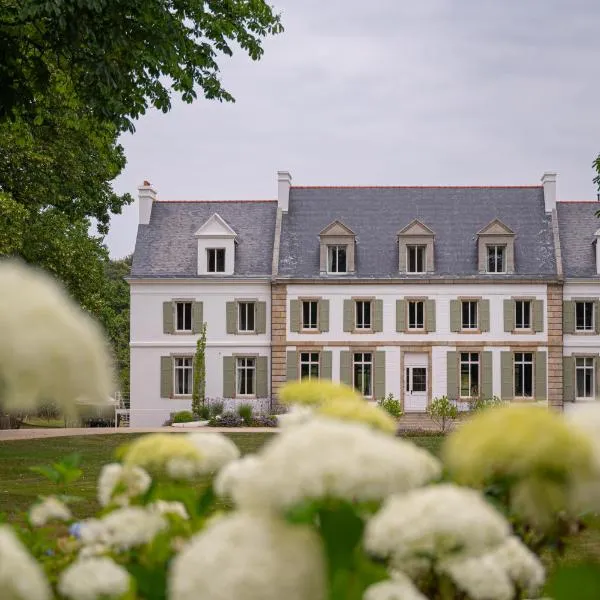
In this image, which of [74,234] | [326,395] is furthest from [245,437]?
[326,395]

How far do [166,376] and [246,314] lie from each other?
371 centimetres

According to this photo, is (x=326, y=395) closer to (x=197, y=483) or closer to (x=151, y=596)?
(x=151, y=596)

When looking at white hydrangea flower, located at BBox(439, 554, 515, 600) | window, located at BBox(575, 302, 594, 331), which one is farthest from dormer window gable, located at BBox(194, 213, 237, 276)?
white hydrangea flower, located at BBox(439, 554, 515, 600)

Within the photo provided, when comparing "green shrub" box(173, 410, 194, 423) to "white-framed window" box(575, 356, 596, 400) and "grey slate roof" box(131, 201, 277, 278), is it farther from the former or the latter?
"white-framed window" box(575, 356, 596, 400)

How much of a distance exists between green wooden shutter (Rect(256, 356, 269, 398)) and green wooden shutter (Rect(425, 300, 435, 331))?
6.02 metres

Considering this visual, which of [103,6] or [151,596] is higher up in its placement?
[103,6]

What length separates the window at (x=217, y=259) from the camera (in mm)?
33969

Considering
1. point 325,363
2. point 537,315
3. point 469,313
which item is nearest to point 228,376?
point 325,363

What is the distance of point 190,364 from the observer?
110 feet

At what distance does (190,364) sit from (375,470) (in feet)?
106

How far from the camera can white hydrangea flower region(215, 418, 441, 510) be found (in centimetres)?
149

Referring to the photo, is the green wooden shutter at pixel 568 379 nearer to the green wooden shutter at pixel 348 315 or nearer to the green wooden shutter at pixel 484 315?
the green wooden shutter at pixel 484 315

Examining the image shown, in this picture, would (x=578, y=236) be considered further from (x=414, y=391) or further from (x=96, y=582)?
(x=96, y=582)

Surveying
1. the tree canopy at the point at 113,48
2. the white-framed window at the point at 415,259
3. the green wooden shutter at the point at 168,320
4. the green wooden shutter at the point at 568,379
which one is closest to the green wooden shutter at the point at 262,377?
the green wooden shutter at the point at 168,320
